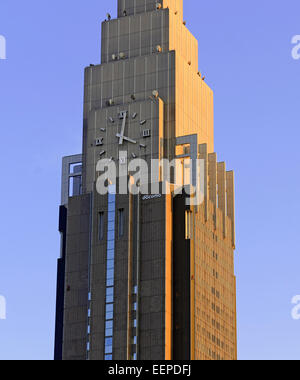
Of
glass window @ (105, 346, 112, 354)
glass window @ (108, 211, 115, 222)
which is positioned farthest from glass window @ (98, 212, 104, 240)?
glass window @ (105, 346, 112, 354)

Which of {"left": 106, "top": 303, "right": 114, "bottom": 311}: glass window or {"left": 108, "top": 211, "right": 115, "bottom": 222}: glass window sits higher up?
{"left": 108, "top": 211, "right": 115, "bottom": 222}: glass window

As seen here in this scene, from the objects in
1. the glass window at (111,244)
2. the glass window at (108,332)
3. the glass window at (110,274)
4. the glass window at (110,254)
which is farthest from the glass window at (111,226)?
the glass window at (108,332)

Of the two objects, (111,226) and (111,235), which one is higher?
(111,226)

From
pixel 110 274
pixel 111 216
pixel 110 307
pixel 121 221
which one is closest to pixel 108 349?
pixel 110 307

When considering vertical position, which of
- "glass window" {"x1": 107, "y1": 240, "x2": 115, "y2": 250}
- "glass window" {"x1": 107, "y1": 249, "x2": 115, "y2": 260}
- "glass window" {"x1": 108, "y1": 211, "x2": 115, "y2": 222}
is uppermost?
"glass window" {"x1": 108, "y1": 211, "x2": 115, "y2": 222}

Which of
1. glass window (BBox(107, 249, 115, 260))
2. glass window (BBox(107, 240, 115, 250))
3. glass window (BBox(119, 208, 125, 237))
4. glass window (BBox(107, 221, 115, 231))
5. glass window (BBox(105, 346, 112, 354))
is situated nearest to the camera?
glass window (BBox(105, 346, 112, 354))

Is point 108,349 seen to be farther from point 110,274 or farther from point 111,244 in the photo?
point 111,244

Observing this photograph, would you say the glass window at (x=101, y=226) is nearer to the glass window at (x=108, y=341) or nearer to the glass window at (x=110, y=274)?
the glass window at (x=110, y=274)

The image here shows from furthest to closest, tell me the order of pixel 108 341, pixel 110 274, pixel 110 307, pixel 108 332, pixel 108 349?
pixel 110 274 → pixel 110 307 → pixel 108 332 → pixel 108 341 → pixel 108 349

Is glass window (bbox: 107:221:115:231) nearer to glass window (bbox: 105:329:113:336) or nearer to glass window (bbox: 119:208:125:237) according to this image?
glass window (bbox: 119:208:125:237)

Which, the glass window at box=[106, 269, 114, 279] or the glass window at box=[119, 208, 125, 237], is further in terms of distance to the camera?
the glass window at box=[119, 208, 125, 237]
